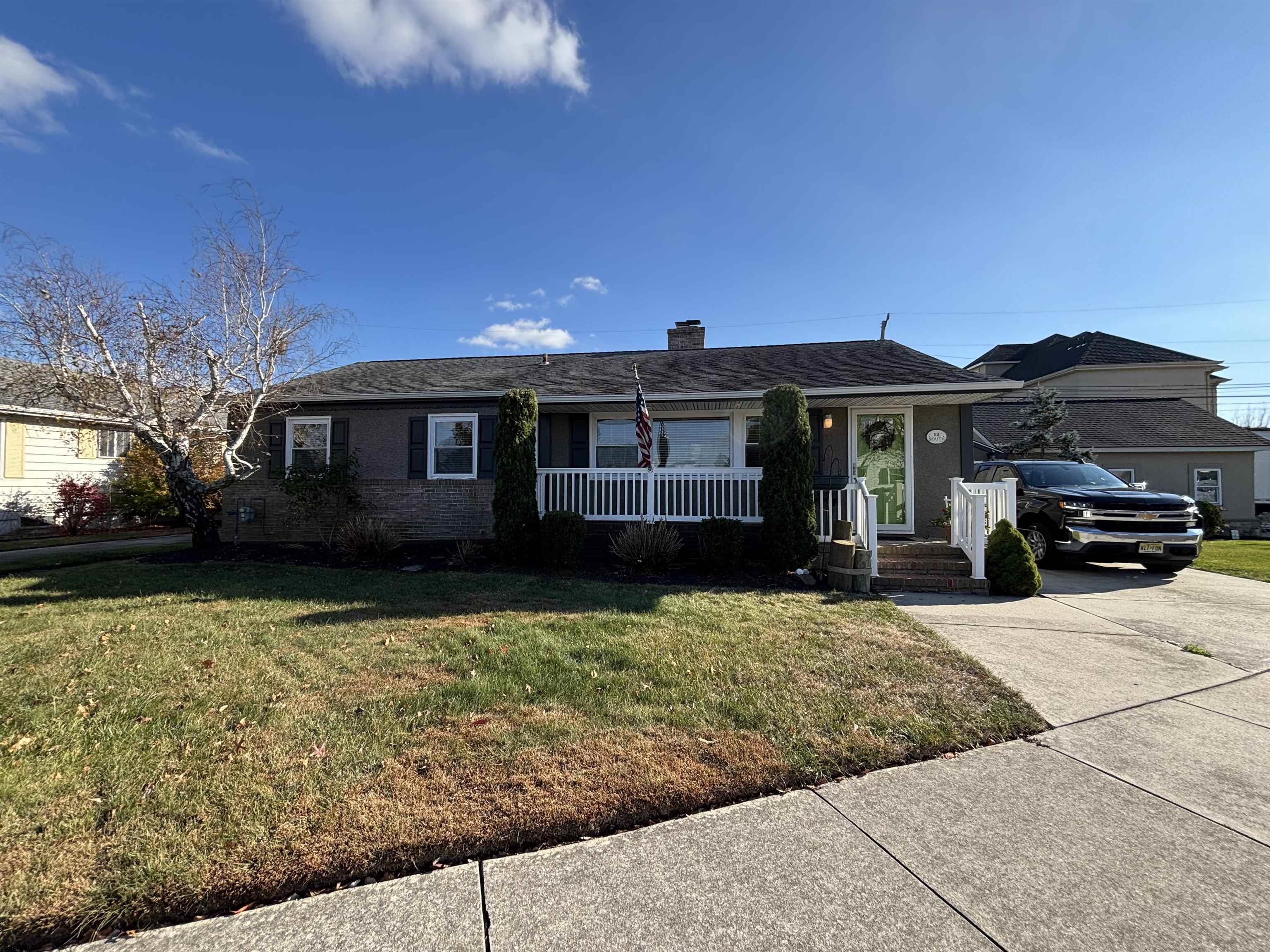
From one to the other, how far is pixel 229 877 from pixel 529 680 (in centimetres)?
201

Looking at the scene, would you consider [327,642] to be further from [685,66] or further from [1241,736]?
[685,66]

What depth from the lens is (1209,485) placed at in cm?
1802

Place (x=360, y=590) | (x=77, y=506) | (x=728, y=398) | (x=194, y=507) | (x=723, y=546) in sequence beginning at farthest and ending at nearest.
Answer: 1. (x=77, y=506)
2. (x=728, y=398)
3. (x=194, y=507)
4. (x=723, y=546)
5. (x=360, y=590)

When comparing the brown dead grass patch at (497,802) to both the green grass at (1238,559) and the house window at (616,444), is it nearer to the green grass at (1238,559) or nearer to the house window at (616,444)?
the house window at (616,444)

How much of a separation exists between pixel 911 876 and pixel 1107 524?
9032 mm

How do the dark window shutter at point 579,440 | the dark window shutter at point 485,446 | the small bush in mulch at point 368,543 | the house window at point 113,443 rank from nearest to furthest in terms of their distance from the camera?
1. the small bush in mulch at point 368,543
2. the dark window shutter at point 485,446
3. the dark window shutter at point 579,440
4. the house window at point 113,443

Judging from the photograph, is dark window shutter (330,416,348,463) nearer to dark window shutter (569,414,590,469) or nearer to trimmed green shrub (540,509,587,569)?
dark window shutter (569,414,590,469)

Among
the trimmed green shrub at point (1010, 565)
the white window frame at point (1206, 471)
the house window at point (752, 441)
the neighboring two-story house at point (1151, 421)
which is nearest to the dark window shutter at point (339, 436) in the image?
the house window at point (752, 441)

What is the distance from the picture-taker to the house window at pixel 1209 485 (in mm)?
17922

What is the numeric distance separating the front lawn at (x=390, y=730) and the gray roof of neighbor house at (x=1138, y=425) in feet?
56.8

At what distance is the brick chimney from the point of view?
14.6m

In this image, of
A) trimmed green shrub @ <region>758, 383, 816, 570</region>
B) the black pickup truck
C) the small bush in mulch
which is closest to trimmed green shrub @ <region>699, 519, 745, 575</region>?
trimmed green shrub @ <region>758, 383, 816, 570</region>

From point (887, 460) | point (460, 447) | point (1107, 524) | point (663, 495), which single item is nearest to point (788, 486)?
point (663, 495)

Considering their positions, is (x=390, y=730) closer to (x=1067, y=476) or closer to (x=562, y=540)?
(x=562, y=540)
